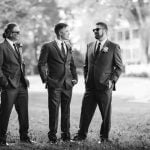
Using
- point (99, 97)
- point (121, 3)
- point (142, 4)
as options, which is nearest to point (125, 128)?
point (99, 97)

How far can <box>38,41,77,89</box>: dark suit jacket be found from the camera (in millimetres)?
8289

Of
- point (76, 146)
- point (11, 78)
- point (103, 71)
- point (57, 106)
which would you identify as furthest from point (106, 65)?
point (11, 78)

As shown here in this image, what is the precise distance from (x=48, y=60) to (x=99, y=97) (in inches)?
43.4

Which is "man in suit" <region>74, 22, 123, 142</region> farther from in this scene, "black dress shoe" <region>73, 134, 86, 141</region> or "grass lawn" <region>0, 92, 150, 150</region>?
"grass lawn" <region>0, 92, 150, 150</region>

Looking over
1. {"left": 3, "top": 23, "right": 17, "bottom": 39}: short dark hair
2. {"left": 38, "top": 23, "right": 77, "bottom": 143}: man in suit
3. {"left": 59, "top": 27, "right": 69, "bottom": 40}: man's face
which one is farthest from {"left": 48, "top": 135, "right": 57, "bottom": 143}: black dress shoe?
Answer: {"left": 3, "top": 23, "right": 17, "bottom": 39}: short dark hair

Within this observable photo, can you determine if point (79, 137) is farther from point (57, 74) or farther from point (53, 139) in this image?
point (57, 74)

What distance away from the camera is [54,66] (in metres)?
8.34

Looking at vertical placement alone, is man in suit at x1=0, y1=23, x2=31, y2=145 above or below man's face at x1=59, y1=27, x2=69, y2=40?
below

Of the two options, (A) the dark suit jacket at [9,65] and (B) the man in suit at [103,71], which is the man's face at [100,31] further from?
(A) the dark suit jacket at [9,65]

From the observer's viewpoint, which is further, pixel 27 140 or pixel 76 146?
pixel 27 140

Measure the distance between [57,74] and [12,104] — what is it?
931 millimetres

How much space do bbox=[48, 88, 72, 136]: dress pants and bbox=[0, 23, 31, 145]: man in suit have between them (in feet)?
1.47

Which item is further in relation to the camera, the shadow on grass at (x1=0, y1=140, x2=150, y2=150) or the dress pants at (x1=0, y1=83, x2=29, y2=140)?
the dress pants at (x1=0, y1=83, x2=29, y2=140)

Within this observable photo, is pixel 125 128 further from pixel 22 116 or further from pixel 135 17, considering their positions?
pixel 135 17
